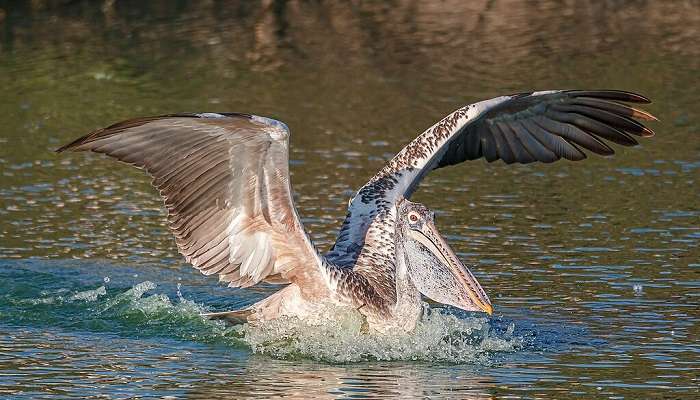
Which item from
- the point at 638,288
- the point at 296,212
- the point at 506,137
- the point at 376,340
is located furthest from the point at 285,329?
the point at 638,288

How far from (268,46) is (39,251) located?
10.7 metres

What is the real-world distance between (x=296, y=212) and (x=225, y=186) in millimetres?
479

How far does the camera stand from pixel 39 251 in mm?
11703

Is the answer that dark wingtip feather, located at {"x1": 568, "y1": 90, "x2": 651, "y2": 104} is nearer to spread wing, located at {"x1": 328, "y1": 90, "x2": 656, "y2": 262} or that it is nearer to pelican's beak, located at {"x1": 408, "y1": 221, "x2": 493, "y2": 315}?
spread wing, located at {"x1": 328, "y1": 90, "x2": 656, "y2": 262}

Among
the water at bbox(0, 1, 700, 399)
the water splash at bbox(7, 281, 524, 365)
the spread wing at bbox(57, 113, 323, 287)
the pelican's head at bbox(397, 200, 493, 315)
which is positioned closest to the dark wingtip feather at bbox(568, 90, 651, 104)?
the water at bbox(0, 1, 700, 399)

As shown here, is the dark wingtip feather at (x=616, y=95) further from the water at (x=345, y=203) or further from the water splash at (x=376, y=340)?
the water splash at (x=376, y=340)

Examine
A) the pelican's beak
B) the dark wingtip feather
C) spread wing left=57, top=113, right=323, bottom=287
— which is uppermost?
the dark wingtip feather

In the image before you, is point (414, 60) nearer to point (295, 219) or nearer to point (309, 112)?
point (309, 112)

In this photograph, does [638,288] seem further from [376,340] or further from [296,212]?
[296,212]

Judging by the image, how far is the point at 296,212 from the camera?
9.24m

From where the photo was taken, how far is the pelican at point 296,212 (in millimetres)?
8945

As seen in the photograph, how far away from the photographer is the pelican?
8945 mm

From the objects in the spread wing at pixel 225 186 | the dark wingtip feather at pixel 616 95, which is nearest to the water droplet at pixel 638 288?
the dark wingtip feather at pixel 616 95

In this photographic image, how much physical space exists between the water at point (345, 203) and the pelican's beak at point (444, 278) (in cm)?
31
